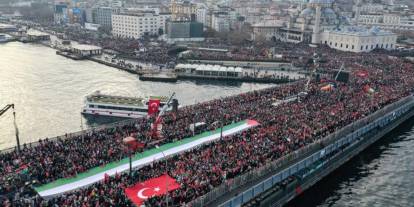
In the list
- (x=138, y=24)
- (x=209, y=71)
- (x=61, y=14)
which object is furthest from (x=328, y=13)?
(x=61, y=14)

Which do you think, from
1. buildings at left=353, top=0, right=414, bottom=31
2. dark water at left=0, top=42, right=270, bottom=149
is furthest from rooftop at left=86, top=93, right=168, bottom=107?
buildings at left=353, top=0, right=414, bottom=31

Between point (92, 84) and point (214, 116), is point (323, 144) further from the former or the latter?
point (92, 84)

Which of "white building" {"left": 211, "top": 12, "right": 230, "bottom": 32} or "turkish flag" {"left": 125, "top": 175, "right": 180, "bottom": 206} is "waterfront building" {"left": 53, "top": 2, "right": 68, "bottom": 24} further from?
"turkish flag" {"left": 125, "top": 175, "right": 180, "bottom": 206}

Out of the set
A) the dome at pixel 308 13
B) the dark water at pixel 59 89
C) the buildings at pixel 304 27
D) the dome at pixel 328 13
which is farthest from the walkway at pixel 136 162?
the dome at pixel 328 13

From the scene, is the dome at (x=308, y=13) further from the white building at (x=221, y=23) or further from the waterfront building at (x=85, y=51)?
the waterfront building at (x=85, y=51)

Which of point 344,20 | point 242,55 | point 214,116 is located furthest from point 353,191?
point 344,20

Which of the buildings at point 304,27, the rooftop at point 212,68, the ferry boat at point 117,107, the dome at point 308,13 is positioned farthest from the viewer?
the dome at point 308,13

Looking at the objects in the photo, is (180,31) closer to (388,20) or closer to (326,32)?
(326,32)
